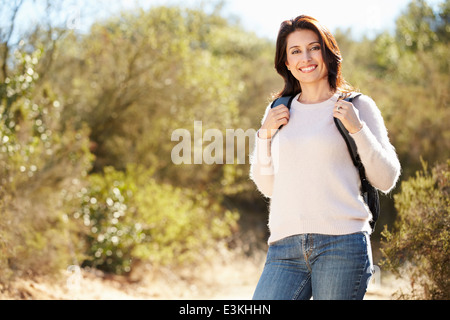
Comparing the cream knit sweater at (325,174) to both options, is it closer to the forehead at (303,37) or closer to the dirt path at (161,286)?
the forehead at (303,37)

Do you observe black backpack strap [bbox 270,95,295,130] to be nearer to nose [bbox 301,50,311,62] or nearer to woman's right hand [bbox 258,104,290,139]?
woman's right hand [bbox 258,104,290,139]

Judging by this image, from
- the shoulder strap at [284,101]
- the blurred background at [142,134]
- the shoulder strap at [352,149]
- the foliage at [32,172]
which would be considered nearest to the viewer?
the shoulder strap at [352,149]

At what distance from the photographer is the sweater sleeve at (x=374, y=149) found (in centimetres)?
210

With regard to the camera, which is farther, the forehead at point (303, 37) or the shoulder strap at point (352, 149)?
the forehead at point (303, 37)

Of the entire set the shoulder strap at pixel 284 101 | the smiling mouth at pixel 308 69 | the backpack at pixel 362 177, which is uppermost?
the smiling mouth at pixel 308 69

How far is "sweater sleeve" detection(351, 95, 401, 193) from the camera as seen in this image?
82.7 inches

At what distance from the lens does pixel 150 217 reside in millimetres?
8898

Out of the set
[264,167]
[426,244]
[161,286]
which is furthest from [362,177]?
[161,286]

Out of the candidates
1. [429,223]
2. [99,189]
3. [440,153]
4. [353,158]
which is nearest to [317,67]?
[353,158]

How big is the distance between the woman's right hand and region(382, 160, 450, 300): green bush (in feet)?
6.55

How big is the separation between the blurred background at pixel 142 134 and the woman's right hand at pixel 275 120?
6.69 ft

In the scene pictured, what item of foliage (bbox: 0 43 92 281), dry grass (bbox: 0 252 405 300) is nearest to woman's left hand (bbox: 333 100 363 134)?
dry grass (bbox: 0 252 405 300)

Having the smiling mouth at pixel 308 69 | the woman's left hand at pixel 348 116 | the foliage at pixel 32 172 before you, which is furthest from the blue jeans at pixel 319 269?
the foliage at pixel 32 172

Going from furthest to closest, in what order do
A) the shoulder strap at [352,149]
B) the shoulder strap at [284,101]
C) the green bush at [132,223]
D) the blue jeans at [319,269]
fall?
the green bush at [132,223] < the shoulder strap at [284,101] < the shoulder strap at [352,149] < the blue jeans at [319,269]
